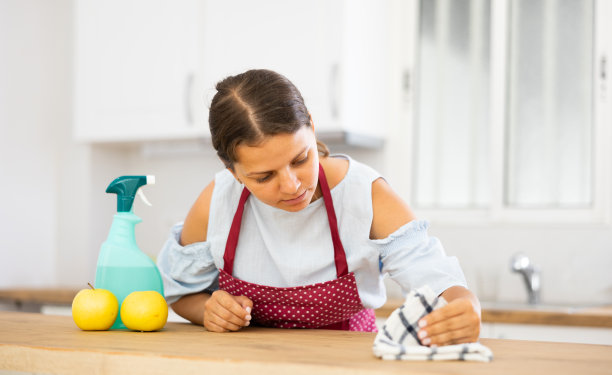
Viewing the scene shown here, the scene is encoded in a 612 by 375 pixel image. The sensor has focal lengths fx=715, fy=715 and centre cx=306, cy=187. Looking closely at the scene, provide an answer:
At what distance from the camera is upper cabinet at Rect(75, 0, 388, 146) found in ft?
8.83

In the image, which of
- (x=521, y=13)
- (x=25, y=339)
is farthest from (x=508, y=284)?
(x=25, y=339)

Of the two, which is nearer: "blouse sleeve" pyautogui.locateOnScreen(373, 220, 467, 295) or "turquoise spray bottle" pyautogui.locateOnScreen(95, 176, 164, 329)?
"blouse sleeve" pyautogui.locateOnScreen(373, 220, 467, 295)

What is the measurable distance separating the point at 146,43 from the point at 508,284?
182 centimetres

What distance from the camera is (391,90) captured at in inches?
120

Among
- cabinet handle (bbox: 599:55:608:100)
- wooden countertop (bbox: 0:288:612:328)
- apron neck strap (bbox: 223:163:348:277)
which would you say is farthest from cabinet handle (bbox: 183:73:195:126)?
cabinet handle (bbox: 599:55:608:100)

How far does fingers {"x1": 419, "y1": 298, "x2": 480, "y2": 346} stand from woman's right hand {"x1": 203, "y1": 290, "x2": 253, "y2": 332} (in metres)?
0.40

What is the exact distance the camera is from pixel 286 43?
2.76 m

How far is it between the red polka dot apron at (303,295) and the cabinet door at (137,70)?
5.00 ft

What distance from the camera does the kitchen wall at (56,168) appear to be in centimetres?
331

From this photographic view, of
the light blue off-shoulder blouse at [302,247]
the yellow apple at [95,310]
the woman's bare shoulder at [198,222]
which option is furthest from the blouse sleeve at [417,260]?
the yellow apple at [95,310]

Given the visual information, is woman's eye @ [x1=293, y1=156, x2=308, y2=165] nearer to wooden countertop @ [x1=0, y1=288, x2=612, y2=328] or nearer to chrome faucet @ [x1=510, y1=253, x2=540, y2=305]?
wooden countertop @ [x1=0, y1=288, x2=612, y2=328]

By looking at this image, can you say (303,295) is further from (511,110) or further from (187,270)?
(511,110)

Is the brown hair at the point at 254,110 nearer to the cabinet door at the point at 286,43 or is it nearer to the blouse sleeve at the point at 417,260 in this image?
the blouse sleeve at the point at 417,260

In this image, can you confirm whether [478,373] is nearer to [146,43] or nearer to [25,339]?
[25,339]
